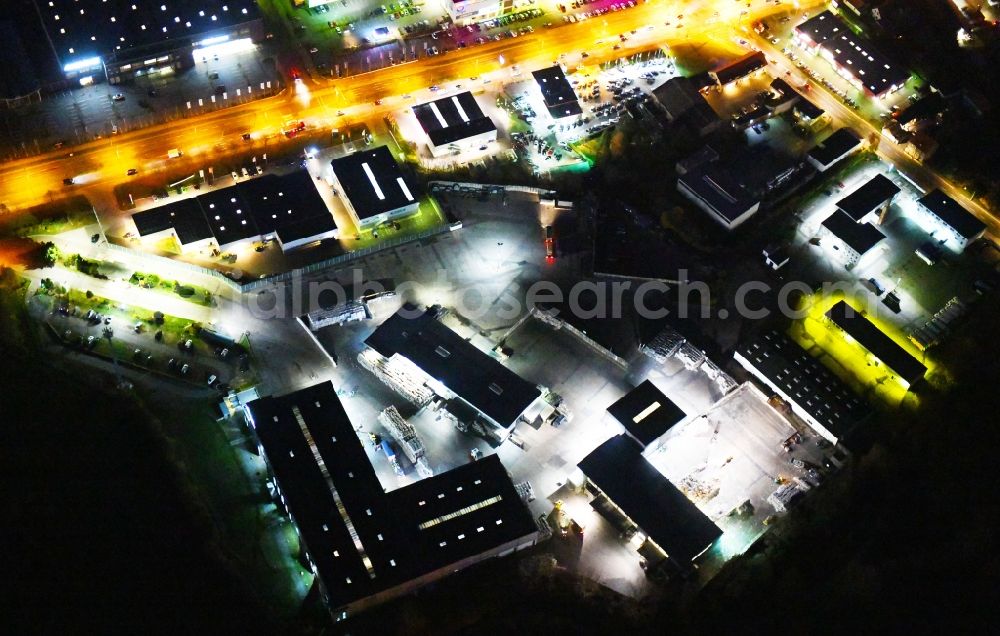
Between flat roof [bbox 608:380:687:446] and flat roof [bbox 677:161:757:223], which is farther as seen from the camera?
flat roof [bbox 677:161:757:223]

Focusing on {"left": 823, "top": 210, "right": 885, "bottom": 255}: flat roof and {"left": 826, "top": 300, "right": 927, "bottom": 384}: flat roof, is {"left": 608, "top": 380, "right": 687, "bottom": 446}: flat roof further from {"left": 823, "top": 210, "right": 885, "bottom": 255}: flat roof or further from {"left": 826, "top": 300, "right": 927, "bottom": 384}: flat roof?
{"left": 823, "top": 210, "right": 885, "bottom": 255}: flat roof

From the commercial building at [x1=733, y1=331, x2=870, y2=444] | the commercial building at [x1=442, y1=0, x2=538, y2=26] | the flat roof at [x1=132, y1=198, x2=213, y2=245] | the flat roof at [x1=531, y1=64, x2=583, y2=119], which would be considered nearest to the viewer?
the commercial building at [x1=733, y1=331, x2=870, y2=444]

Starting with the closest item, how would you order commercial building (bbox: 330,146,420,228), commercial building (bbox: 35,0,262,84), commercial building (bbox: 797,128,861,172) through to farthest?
1. commercial building (bbox: 330,146,420,228)
2. commercial building (bbox: 797,128,861,172)
3. commercial building (bbox: 35,0,262,84)

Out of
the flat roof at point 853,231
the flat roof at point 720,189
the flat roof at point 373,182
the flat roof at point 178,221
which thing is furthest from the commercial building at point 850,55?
the flat roof at point 178,221

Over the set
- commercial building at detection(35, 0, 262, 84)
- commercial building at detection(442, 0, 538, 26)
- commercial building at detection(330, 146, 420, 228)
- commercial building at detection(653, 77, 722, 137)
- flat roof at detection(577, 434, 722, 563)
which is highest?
commercial building at detection(35, 0, 262, 84)

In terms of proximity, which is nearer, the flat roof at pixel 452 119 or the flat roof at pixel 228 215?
the flat roof at pixel 228 215

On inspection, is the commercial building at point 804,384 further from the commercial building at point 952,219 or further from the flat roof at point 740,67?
the flat roof at point 740,67

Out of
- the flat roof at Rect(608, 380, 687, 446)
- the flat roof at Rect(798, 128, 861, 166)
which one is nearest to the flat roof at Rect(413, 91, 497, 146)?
the flat roof at Rect(798, 128, 861, 166)
